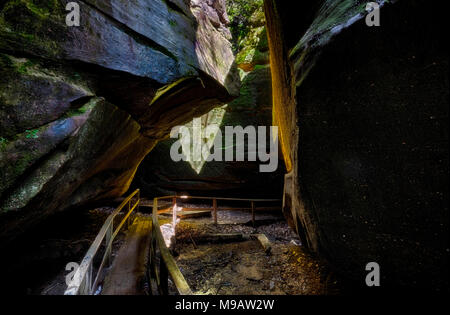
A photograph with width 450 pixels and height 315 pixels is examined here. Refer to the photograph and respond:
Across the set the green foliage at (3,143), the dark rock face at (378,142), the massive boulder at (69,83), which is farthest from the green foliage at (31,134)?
the dark rock face at (378,142)

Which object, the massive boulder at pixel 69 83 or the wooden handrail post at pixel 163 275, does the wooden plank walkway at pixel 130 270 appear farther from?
the massive boulder at pixel 69 83

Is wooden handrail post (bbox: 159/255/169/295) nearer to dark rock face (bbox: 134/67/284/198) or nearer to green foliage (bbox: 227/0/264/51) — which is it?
dark rock face (bbox: 134/67/284/198)

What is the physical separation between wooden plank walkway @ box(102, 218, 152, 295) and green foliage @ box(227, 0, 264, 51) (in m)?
15.2

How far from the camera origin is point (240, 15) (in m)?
15.2

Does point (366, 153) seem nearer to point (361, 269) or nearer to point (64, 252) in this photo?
point (361, 269)

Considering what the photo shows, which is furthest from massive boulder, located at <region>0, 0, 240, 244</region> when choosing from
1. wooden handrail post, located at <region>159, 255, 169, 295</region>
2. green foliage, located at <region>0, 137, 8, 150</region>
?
wooden handrail post, located at <region>159, 255, 169, 295</region>

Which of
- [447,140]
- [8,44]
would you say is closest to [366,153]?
[447,140]

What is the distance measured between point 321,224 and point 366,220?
2.08ft

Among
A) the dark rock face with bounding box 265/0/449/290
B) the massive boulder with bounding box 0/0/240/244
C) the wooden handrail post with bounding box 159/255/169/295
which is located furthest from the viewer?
the massive boulder with bounding box 0/0/240/244

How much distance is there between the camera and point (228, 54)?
373 inches

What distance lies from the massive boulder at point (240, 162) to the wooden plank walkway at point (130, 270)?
842cm

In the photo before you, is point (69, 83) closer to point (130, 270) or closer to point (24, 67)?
point (24, 67)

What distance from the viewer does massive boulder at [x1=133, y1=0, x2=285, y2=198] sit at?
44.7 feet

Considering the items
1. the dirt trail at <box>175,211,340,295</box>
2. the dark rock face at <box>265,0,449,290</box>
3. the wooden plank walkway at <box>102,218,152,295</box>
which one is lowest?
the dirt trail at <box>175,211,340,295</box>
